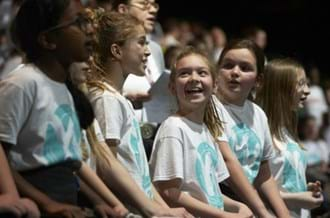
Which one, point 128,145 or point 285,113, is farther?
point 285,113

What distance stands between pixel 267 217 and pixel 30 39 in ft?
6.61

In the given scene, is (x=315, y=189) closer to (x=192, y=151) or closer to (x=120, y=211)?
(x=192, y=151)

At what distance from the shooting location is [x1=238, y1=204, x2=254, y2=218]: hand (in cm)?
527

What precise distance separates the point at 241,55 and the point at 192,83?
26.4 inches

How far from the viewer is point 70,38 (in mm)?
4176

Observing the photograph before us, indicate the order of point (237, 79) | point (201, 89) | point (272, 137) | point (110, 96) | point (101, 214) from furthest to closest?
point (272, 137) < point (237, 79) < point (201, 89) < point (110, 96) < point (101, 214)

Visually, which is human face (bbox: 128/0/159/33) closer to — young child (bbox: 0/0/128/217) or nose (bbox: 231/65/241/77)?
nose (bbox: 231/65/241/77)

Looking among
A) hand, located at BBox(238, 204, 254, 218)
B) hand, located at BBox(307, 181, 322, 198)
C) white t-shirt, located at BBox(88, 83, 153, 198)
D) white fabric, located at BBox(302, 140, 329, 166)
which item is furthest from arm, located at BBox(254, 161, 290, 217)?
white fabric, located at BBox(302, 140, 329, 166)

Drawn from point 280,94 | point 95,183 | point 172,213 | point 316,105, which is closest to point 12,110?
point 95,183

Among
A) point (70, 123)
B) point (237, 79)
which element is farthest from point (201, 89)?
point (70, 123)

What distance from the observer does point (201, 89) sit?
5375mm

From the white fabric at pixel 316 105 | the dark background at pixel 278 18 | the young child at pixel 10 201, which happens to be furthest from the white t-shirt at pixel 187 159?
the dark background at pixel 278 18

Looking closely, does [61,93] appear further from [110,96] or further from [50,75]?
[110,96]

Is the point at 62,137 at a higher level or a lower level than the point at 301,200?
higher
